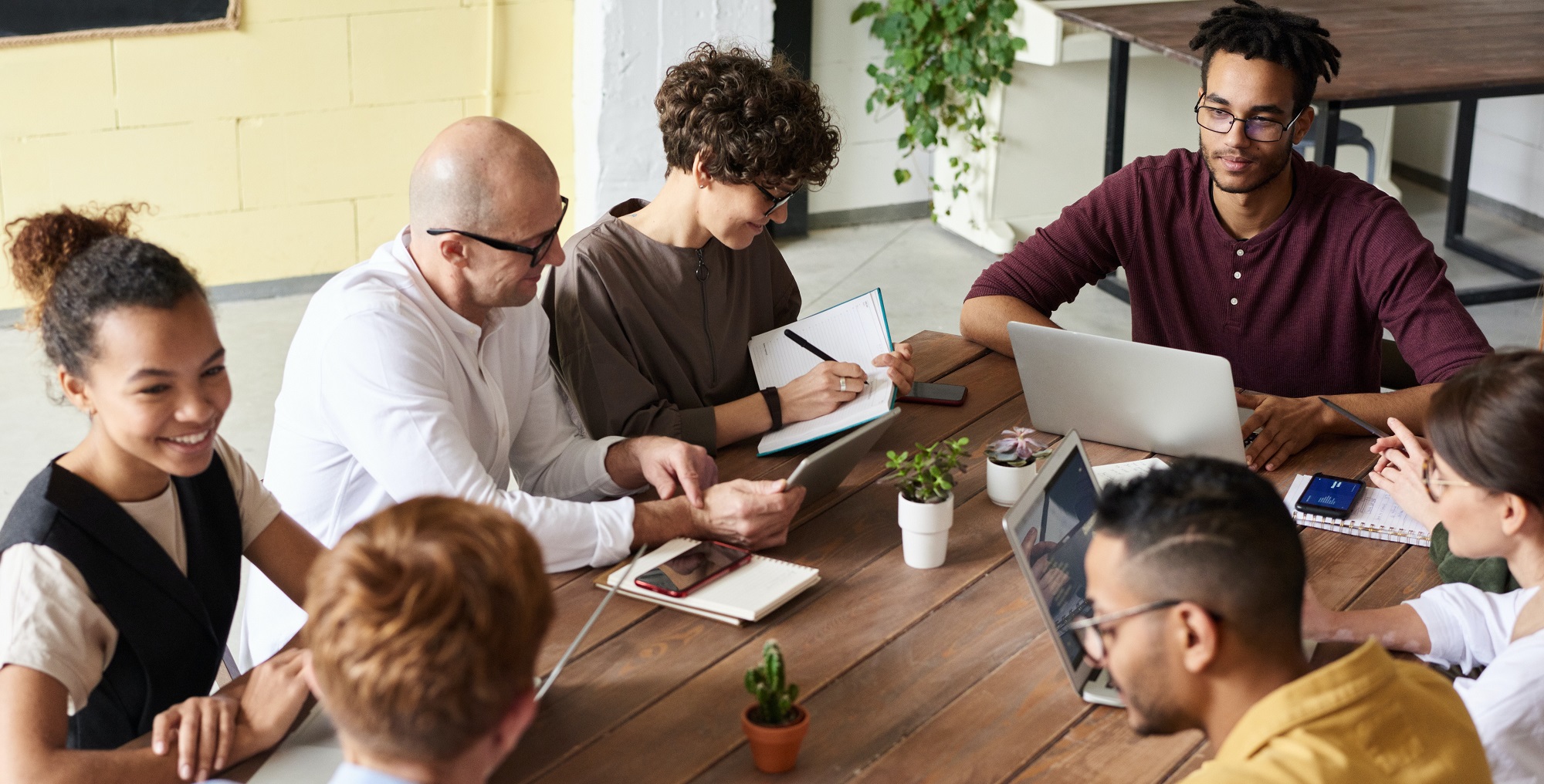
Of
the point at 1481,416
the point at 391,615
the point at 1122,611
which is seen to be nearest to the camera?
the point at 391,615

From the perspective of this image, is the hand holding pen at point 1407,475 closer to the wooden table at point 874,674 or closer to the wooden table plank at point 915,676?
the wooden table at point 874,674

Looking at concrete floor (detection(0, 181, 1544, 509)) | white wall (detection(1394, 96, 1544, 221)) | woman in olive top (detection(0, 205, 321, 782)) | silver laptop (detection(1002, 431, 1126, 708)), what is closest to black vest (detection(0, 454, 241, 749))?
woman in olive top (detection(0, 205, 321, 782))

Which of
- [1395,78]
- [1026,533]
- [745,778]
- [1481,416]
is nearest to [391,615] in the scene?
[745,778]

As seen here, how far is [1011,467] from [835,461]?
264mm

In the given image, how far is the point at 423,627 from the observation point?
101 centimetres

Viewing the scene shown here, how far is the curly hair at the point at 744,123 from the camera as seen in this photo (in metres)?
2.31

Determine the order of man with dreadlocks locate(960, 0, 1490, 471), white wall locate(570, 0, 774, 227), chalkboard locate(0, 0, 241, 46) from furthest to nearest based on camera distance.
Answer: white wall locate(570, 0, 774, 227) → chalkboard locate(0, 0, 241, 46) → man with dreadlocks locate(960, 0, 1490, 471)

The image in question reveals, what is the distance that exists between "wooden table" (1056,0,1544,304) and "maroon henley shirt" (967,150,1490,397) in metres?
1.33

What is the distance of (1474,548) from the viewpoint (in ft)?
5.35

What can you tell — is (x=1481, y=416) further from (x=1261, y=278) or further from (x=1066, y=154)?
(x=1066, y=154)

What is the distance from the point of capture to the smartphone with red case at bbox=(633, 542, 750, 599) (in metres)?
1.79

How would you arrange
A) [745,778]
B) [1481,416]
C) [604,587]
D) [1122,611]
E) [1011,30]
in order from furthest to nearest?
[1011,30] → [604,587] → [1481,416] → [745,778] → [1122,611]

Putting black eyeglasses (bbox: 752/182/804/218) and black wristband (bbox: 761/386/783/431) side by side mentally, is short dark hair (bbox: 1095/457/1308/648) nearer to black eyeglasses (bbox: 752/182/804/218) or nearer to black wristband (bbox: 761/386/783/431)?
black wristband (bbox: 761/386/783/431)

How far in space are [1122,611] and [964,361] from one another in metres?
1.43
